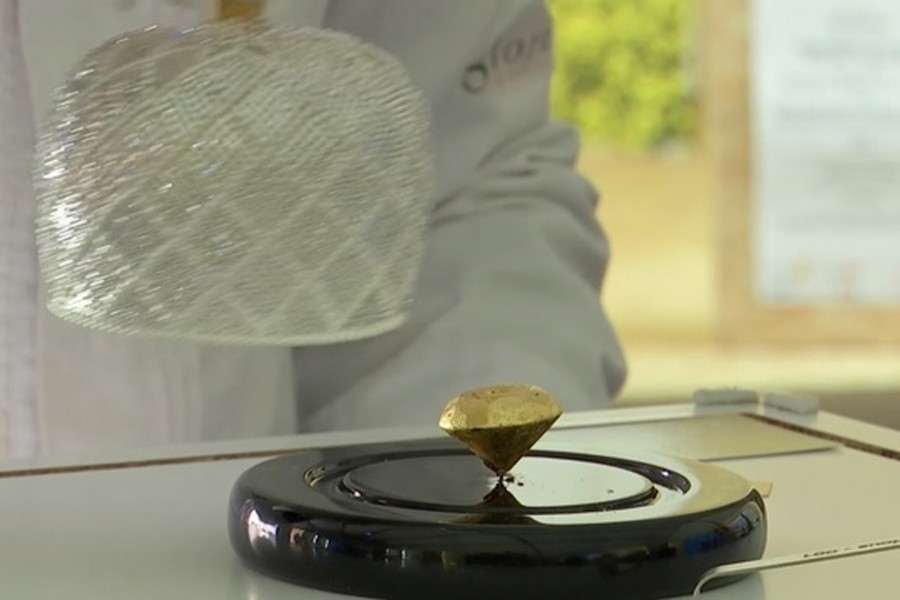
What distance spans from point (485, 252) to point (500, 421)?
0.93 feet

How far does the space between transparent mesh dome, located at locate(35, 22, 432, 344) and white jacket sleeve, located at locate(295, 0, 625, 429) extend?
24cm

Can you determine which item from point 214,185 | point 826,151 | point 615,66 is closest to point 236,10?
point 214,185

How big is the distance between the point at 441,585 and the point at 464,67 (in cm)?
38

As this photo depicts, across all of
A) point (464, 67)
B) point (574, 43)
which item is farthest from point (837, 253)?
point (464, 67)

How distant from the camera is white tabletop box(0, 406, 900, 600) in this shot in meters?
0.30

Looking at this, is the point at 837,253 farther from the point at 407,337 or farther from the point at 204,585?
the point at 204,585

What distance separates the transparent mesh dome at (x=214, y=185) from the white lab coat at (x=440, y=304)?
161mm

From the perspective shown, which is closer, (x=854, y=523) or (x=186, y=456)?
(x=854, y=523)

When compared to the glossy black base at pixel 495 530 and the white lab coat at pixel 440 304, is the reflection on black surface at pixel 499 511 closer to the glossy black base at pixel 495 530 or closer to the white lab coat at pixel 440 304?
the glossy black base at pixel 495 530

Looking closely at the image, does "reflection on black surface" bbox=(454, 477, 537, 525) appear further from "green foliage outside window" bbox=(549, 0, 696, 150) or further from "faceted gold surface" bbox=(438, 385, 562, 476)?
"green foliage outside window" bbox=(549, 0, 696, 150)

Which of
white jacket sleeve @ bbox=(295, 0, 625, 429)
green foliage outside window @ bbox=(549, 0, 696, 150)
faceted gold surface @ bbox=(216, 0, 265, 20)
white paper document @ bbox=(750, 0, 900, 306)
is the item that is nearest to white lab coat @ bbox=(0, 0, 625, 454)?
white jacket sleeve @ bbox=(295, 0, 625, 429)

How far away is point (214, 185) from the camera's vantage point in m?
0.30

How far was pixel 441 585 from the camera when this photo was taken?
281mm

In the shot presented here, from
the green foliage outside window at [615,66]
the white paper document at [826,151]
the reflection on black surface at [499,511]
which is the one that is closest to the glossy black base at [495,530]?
the reflection on black surface at [499,511]
